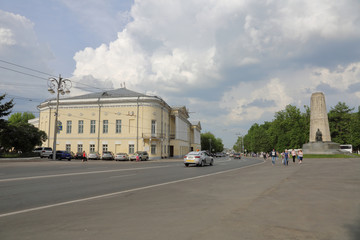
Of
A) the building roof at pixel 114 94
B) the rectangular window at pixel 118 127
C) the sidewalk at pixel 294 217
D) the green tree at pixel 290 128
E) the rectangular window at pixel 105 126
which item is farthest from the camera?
the green tree at pixel 290 128

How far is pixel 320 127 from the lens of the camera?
157 ft

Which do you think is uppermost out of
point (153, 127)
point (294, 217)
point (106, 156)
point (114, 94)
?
point (114, 94)

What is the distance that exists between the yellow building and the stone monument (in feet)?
96.6

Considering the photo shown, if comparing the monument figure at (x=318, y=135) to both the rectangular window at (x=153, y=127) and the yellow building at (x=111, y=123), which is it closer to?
the yellow building at (x=111, y=123)

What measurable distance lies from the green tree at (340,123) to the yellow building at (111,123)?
5171cm

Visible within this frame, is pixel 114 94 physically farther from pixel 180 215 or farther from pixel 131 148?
pixel 180 215

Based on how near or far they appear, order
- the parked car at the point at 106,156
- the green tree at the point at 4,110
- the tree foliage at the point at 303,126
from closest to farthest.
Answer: the green tree at the point at 4,110 → the parked car at the point at 106,156 → the tree foliage at the point at 303,126

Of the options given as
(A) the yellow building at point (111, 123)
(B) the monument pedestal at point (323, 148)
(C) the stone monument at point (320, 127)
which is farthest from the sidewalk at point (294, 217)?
(A) the yellow building at point (111, 123)

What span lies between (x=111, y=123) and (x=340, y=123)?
65.3 m

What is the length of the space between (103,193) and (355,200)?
805 centimetres

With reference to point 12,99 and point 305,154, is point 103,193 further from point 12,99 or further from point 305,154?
point 305,154

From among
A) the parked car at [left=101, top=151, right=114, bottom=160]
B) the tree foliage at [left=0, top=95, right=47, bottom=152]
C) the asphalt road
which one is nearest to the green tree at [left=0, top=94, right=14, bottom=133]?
the tree foliage at [left=0, top=95, right=47, bottom=152]

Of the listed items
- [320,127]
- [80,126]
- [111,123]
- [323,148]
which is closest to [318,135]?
[320,127]

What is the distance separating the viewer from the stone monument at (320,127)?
47.7 metres
